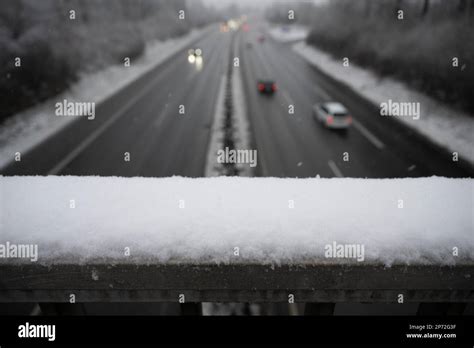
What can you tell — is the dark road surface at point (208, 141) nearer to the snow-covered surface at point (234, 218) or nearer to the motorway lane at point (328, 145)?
the motorway lane at point (328, 145)

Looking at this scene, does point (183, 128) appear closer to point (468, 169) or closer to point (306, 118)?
point (306, 118)

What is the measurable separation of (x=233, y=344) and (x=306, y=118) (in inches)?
779

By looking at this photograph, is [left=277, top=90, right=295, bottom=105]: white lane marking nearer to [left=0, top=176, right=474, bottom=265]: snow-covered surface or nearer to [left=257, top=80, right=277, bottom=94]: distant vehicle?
[left=257, top=80, right=277, bottom=94]: distant vehicle

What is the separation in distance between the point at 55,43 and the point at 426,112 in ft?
92.4

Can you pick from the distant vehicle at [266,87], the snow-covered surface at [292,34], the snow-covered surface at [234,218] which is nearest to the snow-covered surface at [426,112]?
the distant vehicle at [266,87]

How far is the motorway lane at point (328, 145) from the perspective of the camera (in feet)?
45.5

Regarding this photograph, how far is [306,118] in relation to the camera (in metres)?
21.2

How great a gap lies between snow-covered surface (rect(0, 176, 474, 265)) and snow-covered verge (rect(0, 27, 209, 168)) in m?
4.99

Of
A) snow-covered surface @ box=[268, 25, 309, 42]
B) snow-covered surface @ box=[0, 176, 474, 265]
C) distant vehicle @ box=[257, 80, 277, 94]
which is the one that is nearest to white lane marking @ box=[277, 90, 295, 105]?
distant vehicle @ box=[257, 80, 277, 94]

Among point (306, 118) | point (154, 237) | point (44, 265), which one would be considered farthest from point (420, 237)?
point (306, 118)

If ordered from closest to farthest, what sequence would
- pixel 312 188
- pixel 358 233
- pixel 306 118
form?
pixel 358 233 → pixel 312 188 → pixel 306 118

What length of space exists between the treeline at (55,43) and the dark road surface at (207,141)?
2.70 meters

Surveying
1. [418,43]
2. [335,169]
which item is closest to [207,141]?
[335,169]

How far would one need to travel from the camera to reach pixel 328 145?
16797mm
